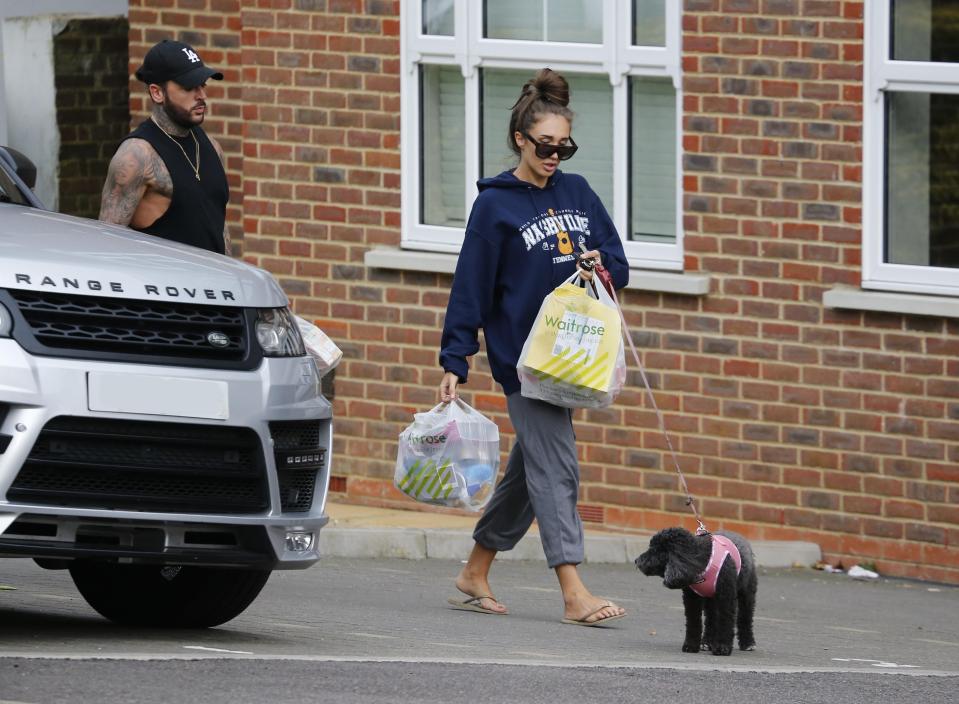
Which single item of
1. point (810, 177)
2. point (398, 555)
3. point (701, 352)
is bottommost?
point (398, 555)

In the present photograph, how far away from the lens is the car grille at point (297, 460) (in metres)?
7.12

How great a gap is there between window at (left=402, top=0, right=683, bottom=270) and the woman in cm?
296

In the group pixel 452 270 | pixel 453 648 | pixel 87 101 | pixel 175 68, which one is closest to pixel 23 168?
pixel 175 68

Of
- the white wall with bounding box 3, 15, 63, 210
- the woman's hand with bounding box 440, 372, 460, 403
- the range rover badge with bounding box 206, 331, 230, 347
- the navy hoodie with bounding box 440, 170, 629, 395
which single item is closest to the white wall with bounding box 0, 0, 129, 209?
the white wall with bounding box 3, 15, 63, 210

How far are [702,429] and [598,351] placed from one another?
322 cm

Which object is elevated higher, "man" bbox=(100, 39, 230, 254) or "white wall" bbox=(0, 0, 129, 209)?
"white wall" bbox=(0, 0, 129, 209)

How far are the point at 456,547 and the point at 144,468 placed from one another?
438cm

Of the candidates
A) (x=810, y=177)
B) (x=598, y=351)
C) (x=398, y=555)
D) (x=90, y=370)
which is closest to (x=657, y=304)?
(x=810, y=177)

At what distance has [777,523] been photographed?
36.4ft

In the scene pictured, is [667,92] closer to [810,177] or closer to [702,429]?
[810,177]

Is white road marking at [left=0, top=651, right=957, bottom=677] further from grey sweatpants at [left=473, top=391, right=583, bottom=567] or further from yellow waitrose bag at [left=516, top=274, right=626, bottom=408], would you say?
yellow waitrose bag at [left=516, top=274, right=626, bottom=408]

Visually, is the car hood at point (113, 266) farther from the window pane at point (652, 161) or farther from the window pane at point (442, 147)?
the window pane at point (442, 147)

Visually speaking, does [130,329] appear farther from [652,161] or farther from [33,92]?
[33,92]

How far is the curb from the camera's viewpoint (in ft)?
35.7
